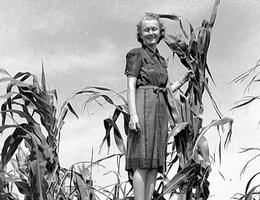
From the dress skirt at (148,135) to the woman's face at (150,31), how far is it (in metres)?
0.22

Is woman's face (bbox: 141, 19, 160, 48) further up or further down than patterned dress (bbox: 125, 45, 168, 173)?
further up

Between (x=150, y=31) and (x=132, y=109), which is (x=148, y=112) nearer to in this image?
(x=132, y=109)

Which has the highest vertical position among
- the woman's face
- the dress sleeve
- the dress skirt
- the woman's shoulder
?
the woman's face

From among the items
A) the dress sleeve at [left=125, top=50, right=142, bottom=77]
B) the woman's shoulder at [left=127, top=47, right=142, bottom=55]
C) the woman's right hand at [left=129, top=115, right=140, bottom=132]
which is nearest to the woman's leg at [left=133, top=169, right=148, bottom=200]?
the woman's right hand at [left=129, top=115, right=140, bottom=132]

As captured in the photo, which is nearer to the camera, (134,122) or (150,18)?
(134,122)

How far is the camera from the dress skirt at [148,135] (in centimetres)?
274

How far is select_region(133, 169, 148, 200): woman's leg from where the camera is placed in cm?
271

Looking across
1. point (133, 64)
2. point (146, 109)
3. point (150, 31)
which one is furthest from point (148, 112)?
point (150, 31)

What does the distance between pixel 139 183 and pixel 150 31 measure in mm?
681

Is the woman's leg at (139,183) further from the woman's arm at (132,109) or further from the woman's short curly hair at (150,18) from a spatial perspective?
the woman's short curly hair at (150,18)

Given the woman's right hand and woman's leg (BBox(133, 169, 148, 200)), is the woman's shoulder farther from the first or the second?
woman's leg (BBox(133, 169, 148, 200))

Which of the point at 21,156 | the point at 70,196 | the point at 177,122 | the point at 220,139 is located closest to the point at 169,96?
the point at 177,122

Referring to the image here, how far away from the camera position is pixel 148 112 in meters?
2.77

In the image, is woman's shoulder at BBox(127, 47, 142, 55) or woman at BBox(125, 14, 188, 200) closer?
woman at BBox(125, 14, 188, 200)
